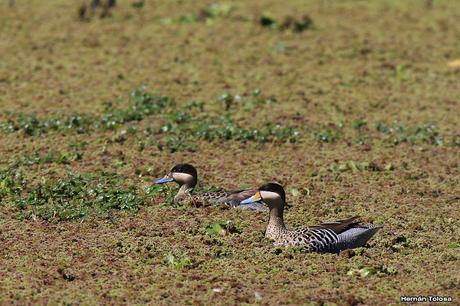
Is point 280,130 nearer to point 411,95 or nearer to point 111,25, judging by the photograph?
point 411,95

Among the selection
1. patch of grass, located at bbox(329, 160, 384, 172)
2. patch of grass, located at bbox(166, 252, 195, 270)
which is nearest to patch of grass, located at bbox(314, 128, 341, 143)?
patch of grass, located at bbox(329, 160, 384, 172)

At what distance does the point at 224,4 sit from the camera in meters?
22.1

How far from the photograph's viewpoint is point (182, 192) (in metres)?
11.7

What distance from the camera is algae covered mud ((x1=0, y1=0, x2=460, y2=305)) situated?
31.1 ft

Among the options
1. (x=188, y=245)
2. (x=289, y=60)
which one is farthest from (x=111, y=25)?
(x=188, y=245)

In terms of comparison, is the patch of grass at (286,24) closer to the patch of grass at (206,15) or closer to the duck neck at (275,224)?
the patch of grass at (206,15)

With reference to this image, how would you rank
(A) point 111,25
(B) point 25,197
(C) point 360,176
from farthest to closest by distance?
1. (A) point 111,25
2. (C) point 360,176
3. (B) point 25,197

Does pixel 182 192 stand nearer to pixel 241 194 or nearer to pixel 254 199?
pixel 241 194

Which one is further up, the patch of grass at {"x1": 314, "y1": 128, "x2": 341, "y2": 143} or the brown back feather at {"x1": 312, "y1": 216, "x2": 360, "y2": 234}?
the brown back feather at {"x1": 312, "y1": 216, "x2": 360, "y2": 234}

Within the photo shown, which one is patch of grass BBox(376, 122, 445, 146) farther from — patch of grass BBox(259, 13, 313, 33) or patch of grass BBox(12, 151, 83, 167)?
patch of grass BBox(259, 13, 313, 33)

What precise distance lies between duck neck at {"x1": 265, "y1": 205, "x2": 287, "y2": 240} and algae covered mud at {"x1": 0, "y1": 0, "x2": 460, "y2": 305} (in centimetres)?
11

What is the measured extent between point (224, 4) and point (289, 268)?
13.1 m

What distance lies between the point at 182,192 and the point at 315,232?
211 cm

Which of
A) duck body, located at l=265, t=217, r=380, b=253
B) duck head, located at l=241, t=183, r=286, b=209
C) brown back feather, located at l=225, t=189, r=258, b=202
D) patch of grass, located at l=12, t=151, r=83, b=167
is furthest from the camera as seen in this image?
patch of grass, located at l=12, t=151, r=83, b=167
